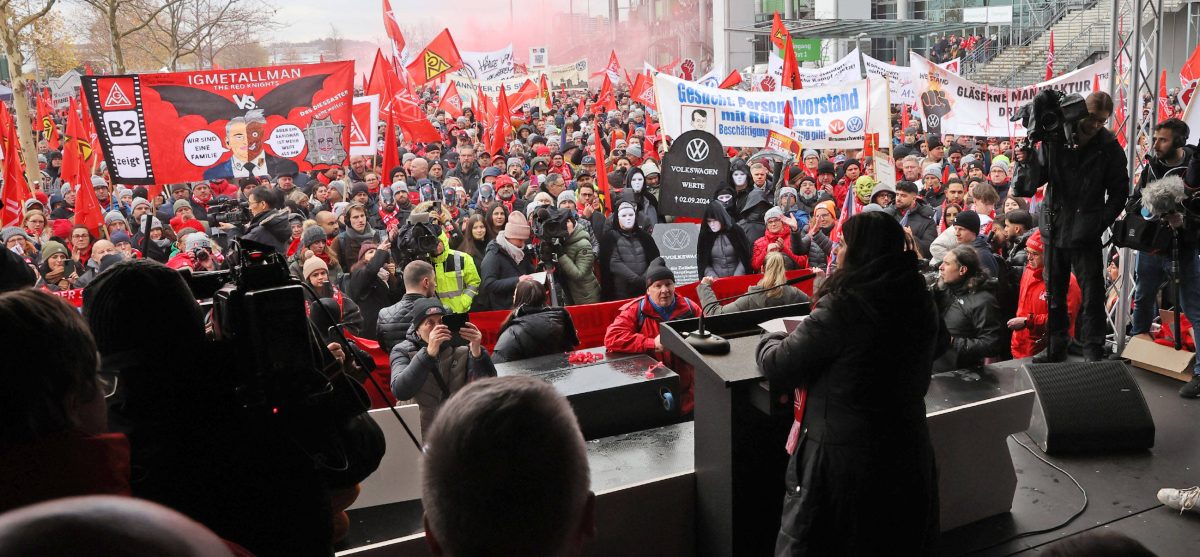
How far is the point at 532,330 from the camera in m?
5.57

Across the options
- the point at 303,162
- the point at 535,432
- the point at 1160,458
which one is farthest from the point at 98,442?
the point at 303,162

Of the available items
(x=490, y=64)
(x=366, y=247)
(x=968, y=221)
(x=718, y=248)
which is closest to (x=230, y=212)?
(x=366, y=247)

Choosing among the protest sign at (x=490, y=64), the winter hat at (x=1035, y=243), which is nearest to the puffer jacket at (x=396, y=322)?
the winter hat at (x=1035, y=243)

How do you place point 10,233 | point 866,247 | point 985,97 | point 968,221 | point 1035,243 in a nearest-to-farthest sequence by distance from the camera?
point 866,247, point 1035,243, point 968,221, point 10,233, point 985,97

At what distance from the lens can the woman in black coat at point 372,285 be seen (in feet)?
24.0

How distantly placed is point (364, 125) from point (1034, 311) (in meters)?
8.45

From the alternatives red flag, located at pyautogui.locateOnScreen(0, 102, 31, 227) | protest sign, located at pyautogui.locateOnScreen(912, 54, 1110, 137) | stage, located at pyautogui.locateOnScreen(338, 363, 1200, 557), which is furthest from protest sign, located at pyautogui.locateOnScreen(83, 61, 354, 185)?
protest sign, located at pyautogui.locateOnScreen(912, 54, 1110, 137)

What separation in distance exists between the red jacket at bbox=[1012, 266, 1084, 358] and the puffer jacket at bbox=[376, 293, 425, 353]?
4270 mm

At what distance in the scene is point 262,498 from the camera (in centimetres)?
159

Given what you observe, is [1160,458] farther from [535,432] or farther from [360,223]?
[360,223]

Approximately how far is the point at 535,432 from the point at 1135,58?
241 inches

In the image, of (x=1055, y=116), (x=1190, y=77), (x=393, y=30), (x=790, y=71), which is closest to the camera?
(x=1055, y=116)

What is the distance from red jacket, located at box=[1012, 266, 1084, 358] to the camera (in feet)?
19.9

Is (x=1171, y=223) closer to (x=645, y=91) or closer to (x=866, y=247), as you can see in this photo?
(x=866, y=247)
